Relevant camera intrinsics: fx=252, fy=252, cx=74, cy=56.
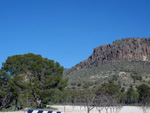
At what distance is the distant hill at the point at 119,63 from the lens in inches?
4198

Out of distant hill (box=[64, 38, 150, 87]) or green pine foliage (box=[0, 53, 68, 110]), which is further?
distant hill (box=[64, 38, 150, 87])

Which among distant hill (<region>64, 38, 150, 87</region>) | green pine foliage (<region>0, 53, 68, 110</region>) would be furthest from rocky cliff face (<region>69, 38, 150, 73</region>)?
green pine foliage (<region>0, 53, 68, 110</region>)

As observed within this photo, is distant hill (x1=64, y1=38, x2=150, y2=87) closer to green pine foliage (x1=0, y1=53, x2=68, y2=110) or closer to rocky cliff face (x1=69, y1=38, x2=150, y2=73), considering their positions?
rocky cliff face (x1=69, y1=38, x2=150, y2=73)

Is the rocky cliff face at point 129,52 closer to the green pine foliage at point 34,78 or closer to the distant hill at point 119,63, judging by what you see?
the distant hill at point 119,63

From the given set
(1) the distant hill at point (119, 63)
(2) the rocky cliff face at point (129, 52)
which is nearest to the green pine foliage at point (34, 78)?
(1) the distant hill at point (119, 63)

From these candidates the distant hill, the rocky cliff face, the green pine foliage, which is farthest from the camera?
the rocky cliff face

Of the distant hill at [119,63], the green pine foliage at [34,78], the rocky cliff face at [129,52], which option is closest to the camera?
the green pine foliage at [34,78]

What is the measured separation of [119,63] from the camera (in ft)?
419

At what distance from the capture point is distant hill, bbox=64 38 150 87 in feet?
350

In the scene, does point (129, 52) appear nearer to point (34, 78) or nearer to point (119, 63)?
point (119, 63)

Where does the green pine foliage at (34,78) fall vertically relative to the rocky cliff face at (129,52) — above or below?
below

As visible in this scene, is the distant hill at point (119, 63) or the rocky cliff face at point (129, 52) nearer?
the distant hill at point (119, 63)

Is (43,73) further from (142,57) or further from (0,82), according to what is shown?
(142,57)

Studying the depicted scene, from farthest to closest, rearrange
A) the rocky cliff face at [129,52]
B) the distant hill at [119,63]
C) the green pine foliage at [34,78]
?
the rocky cliff face at [129,52], the distant hill at [119,63], the green pine foliage at [34,78]
